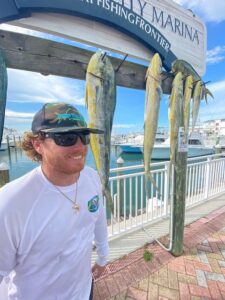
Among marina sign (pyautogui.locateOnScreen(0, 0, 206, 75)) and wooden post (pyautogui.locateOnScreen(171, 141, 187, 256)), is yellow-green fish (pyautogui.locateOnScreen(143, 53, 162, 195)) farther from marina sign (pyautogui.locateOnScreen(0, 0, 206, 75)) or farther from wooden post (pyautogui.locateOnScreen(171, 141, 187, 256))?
wooden post (pyautogui.locateOnScreen(171, 141, 187, 256))

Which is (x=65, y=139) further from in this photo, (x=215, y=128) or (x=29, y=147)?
(x=215, y=128)

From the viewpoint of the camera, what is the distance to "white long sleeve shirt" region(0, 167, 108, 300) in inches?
36.9

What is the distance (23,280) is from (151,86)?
1484mm

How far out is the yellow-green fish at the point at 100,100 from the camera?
54.2 inches

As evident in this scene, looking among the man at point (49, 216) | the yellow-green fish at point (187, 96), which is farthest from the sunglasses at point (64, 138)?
the yellow-green fish at point (187, 96)

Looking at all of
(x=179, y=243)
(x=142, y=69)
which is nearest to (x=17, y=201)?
(x=142, y=69)

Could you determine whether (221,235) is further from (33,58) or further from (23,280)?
(33,58)

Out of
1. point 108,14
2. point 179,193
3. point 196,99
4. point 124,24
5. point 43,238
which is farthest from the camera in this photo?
point 179,193

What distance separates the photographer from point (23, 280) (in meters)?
1.03

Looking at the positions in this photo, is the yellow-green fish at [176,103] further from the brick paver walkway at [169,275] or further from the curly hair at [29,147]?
the brick paver walkway at [169,275]

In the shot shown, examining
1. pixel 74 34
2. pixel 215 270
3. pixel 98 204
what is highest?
pixel 74 34

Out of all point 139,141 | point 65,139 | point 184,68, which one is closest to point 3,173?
point 65,139

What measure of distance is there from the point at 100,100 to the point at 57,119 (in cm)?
45

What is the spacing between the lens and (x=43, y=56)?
140 centimetres
